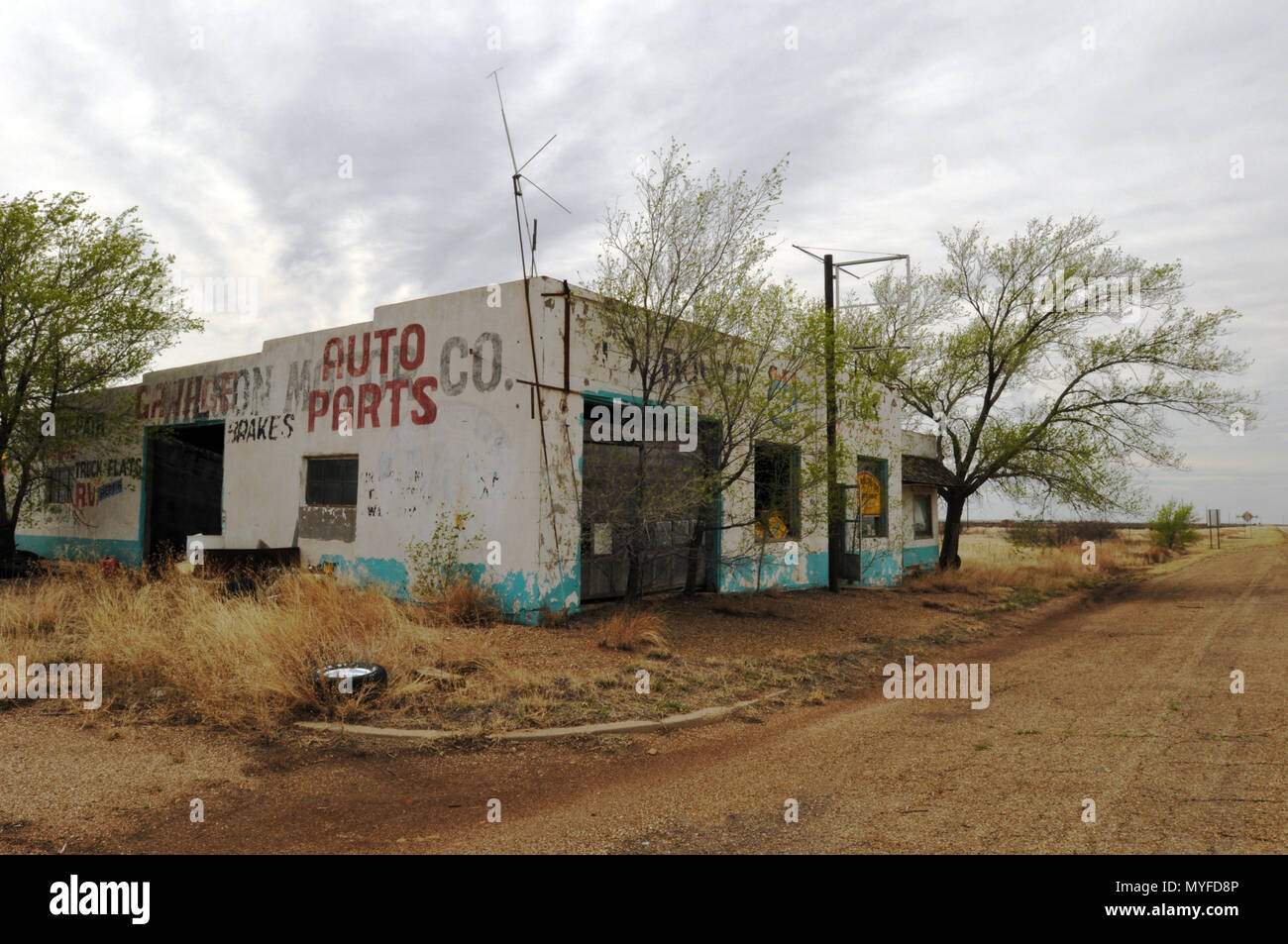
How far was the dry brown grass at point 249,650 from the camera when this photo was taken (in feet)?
23.7

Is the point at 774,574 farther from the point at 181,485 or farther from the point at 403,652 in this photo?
the point at 181,485

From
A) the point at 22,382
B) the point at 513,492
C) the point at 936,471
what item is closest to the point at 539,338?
the point at 513,492

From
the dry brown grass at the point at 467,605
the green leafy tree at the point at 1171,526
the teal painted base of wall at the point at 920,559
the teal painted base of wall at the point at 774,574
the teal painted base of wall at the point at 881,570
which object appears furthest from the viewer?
the green leafy tree at the point at 1171,526

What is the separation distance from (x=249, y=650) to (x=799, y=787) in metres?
5.37

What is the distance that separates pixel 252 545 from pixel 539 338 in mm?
8271

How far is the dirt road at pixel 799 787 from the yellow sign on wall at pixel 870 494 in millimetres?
12565

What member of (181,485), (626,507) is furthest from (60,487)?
(626,507)

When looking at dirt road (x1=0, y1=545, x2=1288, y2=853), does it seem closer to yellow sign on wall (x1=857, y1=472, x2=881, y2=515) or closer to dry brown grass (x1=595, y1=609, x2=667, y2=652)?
dry brown grass (x1=595, y1=609, x2=667, y2=652)

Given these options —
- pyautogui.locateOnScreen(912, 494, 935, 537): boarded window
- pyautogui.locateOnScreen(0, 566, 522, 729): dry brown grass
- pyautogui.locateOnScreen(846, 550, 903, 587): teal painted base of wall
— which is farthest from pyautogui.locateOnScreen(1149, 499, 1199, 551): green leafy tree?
pyautogui.locateOnScreen(0, 566, 522, 729): dry brown grass

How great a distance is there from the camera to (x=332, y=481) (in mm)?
14977

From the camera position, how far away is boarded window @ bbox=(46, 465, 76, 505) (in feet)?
68.8

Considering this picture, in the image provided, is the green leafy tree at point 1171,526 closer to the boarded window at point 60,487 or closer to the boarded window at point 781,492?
the boarded window at point 781,492

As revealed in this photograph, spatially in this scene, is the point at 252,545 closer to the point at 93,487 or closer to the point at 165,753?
the point at 93,487

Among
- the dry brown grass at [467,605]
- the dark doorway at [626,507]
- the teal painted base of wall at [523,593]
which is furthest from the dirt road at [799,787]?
the dry brown grass at [467,605]
